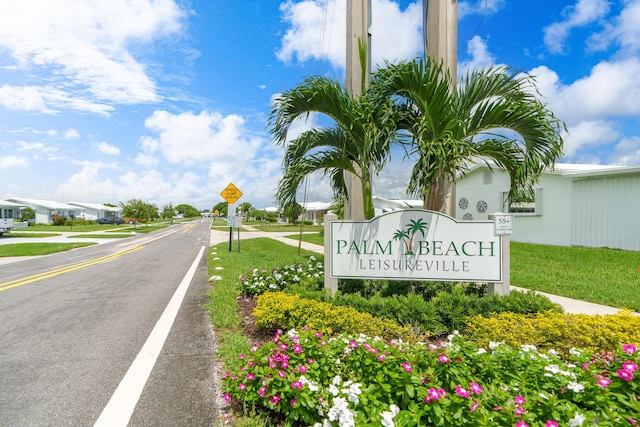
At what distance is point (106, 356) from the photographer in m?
3.50

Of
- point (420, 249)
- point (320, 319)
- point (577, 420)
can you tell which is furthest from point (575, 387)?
point (420, 249)

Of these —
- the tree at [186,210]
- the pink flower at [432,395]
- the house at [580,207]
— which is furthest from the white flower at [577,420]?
the tree at [186,210]

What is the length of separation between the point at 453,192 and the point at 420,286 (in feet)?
5.70

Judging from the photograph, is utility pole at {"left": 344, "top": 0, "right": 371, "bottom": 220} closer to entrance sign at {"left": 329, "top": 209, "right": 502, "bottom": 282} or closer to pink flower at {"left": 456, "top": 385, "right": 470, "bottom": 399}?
entrance sign at {"left": 329, "top": 209, "right": 502, "bottom": 282}

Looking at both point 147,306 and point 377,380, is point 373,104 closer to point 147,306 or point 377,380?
point 377,380

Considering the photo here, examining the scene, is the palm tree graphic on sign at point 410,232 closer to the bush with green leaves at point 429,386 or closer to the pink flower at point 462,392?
the bush with green leaves at point 429,386

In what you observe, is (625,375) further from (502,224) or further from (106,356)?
(106,356)

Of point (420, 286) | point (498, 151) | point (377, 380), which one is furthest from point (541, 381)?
point (498, 151)

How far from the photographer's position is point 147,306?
18.0 ft

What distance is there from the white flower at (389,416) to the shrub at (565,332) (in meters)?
1.78

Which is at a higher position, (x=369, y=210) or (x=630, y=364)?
(x=369, y=210)

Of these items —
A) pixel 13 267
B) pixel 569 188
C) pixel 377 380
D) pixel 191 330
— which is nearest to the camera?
pixel 377 380

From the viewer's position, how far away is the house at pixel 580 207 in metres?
10.8

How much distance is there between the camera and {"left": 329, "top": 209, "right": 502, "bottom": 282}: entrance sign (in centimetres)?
444
